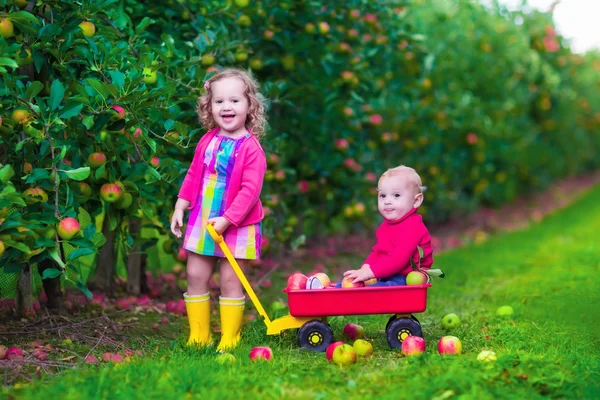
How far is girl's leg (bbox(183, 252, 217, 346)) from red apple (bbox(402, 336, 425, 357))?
1018 mm

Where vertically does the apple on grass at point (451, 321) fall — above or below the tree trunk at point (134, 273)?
below

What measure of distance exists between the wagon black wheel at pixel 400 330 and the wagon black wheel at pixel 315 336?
305mm

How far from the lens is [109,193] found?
12.4ft

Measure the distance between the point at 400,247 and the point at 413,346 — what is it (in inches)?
19.0

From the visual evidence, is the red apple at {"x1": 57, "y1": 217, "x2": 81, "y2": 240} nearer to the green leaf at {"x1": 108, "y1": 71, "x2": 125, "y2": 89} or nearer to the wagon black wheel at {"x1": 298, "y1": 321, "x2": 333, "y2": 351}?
the green leaf at {"x1": 108, "y1": 71, "x2": 125, "y2": 89}

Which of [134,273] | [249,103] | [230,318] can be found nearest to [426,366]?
[230,318]

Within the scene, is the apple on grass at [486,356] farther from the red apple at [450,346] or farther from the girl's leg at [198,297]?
the girl's leg at [198,297]

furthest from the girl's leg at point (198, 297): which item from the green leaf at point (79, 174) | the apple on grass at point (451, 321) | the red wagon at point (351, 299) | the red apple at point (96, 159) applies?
the apple on grass at point (451, 321)

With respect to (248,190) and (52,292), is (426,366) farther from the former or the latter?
(52,292)

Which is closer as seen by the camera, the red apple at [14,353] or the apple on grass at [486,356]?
the apple on grass at [486,356]

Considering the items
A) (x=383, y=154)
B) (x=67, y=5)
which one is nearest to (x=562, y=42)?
(x=383, y=154)

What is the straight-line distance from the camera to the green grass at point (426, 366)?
3010 mm

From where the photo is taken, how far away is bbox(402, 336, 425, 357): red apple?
142 inches

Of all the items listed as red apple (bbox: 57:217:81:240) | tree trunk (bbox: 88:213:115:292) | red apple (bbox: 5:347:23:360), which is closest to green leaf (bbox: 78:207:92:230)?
red apple (bbox: 57:217:81:240)
